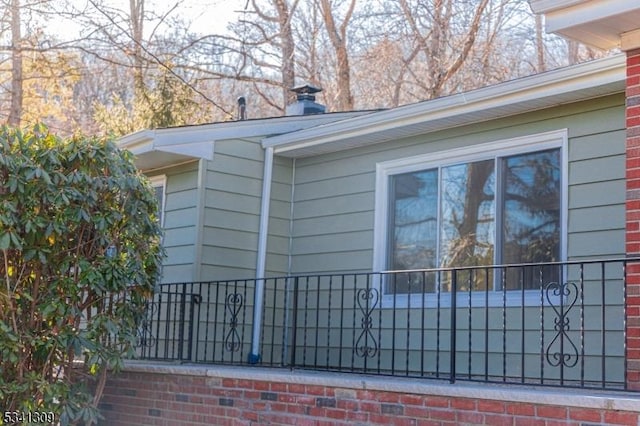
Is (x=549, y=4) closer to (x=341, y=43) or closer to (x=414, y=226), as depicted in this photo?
(x=414, y=226)

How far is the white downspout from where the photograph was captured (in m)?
8.77

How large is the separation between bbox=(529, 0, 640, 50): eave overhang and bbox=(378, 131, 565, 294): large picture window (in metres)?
1.87

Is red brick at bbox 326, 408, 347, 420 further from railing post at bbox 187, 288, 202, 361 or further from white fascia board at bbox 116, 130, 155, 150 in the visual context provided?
white fascia board at bbox 116, 130, 155, 150

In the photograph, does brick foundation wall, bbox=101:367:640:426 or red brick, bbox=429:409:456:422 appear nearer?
brick foundation wall, bbox=101:367:640:426

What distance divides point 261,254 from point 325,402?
3198 millimetres

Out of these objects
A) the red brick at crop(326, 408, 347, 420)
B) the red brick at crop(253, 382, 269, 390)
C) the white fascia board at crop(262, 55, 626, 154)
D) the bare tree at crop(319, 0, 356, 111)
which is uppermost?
the bare tree at crop(319, 0, 356, 111)

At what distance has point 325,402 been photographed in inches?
A: 236

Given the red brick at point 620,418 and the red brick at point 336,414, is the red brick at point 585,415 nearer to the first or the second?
the red brick at point 620,418

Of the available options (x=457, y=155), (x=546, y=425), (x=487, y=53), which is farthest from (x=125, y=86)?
(x=546, y=425)

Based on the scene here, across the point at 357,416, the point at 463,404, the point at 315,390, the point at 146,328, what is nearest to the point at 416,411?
the point at 463,404

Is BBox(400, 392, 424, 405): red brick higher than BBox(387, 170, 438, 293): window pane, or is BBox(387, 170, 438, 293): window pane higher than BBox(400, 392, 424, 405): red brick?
BBox(387, 170, 438, 293): window pane

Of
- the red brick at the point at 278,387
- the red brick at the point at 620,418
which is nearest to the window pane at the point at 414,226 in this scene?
the red brick at the point at 278,387

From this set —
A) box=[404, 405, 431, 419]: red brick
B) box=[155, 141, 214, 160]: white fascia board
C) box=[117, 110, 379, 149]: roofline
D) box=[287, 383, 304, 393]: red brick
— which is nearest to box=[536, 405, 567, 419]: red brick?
box=[404, 405, 431, 419]: red brick

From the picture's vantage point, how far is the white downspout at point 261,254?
28.8 ft
